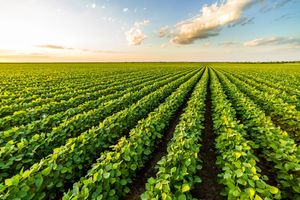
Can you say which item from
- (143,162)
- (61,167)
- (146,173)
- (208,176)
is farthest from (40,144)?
(208,176)

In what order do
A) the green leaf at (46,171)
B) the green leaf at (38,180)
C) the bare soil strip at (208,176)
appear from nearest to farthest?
1. the green leaf at (38,180)
2. the green leaf at (46,171)
3. the bare soil strip at (208,176)

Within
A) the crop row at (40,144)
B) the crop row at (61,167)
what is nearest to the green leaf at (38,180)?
the crop row at (61,167)

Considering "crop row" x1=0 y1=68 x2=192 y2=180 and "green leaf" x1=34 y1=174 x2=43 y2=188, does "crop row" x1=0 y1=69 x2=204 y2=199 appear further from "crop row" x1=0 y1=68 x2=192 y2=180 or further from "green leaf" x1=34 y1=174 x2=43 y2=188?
"crop row" x1=0 y1=68 x2=192 y2=180

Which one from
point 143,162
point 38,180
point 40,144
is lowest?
point 143,162

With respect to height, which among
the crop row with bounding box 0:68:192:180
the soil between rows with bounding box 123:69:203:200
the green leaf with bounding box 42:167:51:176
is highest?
the green leaf with bounding box 42:167:51:176

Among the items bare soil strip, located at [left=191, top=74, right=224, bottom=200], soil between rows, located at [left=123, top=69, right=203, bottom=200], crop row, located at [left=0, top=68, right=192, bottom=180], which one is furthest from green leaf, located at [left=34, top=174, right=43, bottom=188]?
bare soil strip, located at [left=191, top=74, right=224, bottom=200]

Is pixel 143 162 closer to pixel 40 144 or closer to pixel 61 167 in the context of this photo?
pixel 61 167

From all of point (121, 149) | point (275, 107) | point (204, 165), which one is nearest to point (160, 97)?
point (275, 107)

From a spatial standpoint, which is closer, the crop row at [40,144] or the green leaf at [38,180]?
the green leaf at [38,180]

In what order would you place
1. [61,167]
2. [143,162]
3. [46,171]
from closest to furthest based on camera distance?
[46,171] < [61,167] < [143,162]

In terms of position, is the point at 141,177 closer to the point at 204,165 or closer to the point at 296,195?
the point at 204,165

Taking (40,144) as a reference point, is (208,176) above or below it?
below

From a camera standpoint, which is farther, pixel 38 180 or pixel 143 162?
pixel 143 162

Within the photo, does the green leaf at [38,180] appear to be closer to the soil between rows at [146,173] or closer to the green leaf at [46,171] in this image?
the green leaf at [46,171]
